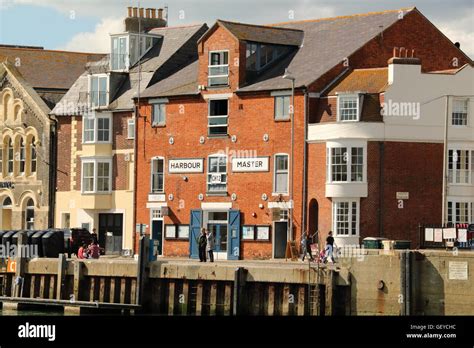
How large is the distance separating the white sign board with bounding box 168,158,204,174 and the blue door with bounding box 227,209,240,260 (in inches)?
127

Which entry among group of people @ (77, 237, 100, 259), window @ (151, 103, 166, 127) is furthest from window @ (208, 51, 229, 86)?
group of people @ (77, 237, 100, 259)

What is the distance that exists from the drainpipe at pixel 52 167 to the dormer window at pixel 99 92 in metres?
3.40

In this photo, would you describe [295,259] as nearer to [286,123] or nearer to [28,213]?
[286,123]

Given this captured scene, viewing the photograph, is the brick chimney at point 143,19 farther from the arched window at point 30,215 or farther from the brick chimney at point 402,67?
the brick chimney at point 402,67

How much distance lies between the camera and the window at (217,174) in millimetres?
74688

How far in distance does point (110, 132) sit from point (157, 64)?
4.47 meters

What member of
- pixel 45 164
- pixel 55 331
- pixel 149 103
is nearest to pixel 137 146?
pixel 149 103

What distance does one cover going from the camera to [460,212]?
70688 millimetres

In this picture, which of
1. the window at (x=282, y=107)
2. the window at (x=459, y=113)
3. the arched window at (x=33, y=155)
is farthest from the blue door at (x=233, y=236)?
the arched window at (x=33, y=155)

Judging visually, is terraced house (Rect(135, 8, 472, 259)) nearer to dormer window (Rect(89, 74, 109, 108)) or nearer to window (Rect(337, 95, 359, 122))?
window (Rect(337, 95, 359, 122))

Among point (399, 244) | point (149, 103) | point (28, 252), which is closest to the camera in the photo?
point (399, 244)

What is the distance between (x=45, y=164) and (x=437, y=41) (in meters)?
24.2

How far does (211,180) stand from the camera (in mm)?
75312

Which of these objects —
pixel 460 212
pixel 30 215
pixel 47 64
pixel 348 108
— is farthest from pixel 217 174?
pixel 47 64
